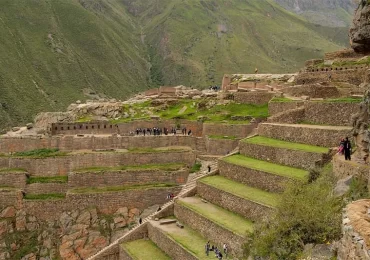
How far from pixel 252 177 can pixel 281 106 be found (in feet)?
26.7

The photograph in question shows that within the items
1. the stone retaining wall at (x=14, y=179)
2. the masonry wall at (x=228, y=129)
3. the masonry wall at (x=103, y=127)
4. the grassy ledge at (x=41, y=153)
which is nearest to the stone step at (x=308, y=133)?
the masonry wall at (x=228, y=129)

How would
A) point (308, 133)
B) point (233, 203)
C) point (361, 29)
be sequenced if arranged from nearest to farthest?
point (361, 29)
point (233, 203)
point (308, 133)

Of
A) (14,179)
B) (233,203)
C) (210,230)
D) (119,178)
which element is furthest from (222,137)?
(14,179)

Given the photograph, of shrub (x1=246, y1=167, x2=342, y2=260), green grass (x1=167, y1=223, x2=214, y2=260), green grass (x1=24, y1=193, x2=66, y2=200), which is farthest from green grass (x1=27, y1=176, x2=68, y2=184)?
shrub (x1=246, y1=167, x2=342, y2=260)

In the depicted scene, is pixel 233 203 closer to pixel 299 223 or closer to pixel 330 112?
pixel 299 223

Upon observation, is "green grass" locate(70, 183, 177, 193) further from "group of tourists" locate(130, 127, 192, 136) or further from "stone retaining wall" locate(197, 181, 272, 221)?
"stone retaining wall" locate(197, 181, 272, 221)

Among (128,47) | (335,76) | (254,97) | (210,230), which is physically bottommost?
(210,230)

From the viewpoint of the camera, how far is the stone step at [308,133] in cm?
2184

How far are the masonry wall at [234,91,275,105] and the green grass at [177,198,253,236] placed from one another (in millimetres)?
12235

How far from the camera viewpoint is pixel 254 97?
1387 inches

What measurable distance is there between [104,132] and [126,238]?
13.9 meters

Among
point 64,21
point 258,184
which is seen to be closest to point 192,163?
point 258,184

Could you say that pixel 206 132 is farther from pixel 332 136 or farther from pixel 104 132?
pixel 332 136

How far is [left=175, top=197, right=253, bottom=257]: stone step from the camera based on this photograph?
1889 centimetres
